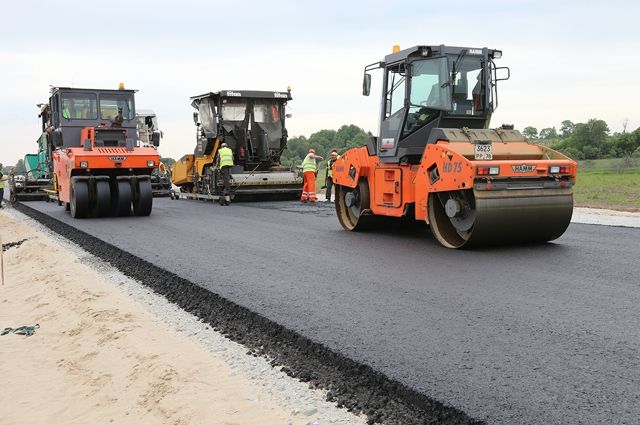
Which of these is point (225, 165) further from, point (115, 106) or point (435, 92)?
Result: point (435, 92)

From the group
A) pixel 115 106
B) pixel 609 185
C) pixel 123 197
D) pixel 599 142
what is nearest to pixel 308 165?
pixel 115 106

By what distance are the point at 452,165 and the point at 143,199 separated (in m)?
7.57

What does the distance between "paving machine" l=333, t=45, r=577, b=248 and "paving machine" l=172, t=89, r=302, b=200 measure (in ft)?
24.0

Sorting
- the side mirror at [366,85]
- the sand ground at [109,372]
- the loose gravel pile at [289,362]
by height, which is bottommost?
the sand ground at [109,372]

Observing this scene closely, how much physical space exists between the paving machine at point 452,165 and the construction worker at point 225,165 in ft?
22.2

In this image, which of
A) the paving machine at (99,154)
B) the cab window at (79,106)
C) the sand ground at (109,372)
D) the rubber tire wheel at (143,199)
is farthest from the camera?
the cab window at (79,106)

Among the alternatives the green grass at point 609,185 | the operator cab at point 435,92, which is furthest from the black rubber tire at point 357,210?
the green grass at point 609,185

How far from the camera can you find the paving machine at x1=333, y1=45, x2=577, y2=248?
23.5 ft

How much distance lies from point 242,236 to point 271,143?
348 inches

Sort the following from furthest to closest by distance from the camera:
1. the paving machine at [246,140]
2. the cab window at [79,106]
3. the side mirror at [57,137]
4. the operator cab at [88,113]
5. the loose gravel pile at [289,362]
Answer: the paving machine at [246,140] < the cab window at [79,106] < the operator cab at [88,113] < the side mirror at [57,137] < the loose gravel pile at [289,362]

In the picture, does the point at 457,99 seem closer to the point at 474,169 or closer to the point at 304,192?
the point at 474,169

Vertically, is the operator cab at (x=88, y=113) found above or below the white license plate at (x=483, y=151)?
above

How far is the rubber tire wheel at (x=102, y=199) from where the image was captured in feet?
41.9

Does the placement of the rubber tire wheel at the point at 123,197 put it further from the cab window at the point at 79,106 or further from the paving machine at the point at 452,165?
the paving machine at the point at 452,165
